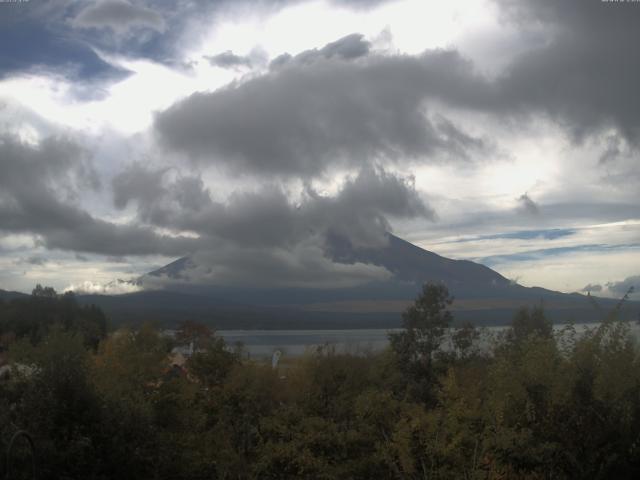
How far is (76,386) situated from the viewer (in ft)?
52.8

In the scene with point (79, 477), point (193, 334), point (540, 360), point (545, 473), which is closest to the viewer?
point (545, 473)

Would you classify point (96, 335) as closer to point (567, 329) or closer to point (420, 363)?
point (420, 363)

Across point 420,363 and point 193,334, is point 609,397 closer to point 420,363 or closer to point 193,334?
point 420,363

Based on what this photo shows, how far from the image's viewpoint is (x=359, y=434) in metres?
18.8

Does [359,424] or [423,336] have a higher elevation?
[423,336]

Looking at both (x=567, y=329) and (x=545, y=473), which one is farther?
(x=567, y=329)

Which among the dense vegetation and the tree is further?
the tree

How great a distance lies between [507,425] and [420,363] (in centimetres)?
3068

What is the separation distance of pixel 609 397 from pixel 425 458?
4280mm

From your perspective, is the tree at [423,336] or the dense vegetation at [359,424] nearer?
the dense vegetation at [359,424]

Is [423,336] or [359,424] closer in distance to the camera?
[359,424]

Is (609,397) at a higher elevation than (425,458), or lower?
higher

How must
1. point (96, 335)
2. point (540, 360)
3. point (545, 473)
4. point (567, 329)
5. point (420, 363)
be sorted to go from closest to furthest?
point (545, 473), point (540, 360), point (567, 329), point (420, 363), point (96, 335)

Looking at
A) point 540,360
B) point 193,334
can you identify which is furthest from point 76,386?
point 193,334
